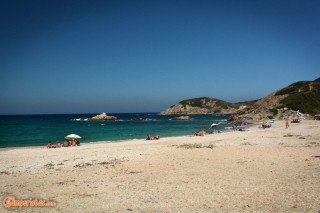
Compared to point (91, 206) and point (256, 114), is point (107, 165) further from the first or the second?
point (256, 114)

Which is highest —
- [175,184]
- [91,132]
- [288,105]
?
[288,105]

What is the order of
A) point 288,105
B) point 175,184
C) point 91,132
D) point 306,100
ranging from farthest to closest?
1. point 306,100
2. point 288,105
3. point 91,132
4. point 175,184

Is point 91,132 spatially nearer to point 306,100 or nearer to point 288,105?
point 288,105

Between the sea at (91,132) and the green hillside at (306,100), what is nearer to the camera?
the sea at (91,132)

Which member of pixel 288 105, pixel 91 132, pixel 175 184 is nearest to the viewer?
pixel 175 184

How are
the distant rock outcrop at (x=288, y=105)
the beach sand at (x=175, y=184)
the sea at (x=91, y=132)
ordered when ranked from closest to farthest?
1. the beach sand at (x=175, y=184)
2. the sea at (x=91, y=132)
3. the distant rock outcrop at (x=288, y=105)

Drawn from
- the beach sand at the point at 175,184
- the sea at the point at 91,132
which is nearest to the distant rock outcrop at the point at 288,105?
the sea at the point at 91,132

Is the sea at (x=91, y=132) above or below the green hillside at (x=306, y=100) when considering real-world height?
below

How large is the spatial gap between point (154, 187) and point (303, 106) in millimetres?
71807

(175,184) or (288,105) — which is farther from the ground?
(288,105)

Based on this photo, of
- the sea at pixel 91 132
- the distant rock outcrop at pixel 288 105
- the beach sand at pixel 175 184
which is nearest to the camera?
the beach sand at pixel 175 184

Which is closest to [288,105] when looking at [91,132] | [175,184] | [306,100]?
[306,100]

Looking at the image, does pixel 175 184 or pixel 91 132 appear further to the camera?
pixel 91 132

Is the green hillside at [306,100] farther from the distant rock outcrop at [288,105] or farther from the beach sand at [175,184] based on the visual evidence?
the beach sand at [175,184]
